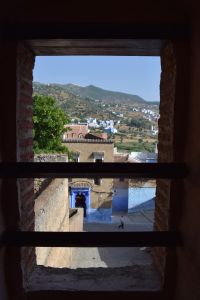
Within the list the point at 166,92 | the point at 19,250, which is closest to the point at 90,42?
the point at 166,92

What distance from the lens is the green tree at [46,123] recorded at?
766 inches

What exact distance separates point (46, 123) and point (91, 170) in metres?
17.2

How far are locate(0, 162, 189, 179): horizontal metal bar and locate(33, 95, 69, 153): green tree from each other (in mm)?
16585

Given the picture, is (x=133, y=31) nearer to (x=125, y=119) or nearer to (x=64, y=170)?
(x=64, y=170)

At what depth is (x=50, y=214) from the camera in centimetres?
927

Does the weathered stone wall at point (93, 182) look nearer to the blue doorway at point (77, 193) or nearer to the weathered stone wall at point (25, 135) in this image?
the blue doorway at point (77, 193)

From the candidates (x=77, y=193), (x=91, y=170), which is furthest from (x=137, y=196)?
(x=91, y=170)

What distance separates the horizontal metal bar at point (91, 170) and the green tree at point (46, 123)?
54.4 ft

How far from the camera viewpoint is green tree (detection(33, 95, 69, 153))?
1947 centimetres

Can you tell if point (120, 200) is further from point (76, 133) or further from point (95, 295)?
point (95, 295)

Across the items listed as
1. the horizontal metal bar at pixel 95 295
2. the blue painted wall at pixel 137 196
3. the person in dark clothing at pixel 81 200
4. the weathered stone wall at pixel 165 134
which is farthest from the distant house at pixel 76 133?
the horizontal metal bar at pixel 95 295

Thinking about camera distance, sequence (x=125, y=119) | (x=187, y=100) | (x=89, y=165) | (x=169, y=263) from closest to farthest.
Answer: (x=89, y=165) → (x=187, y=100) → (x=169, y=263) → (x=125, y=119)

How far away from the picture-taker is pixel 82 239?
8.84ft

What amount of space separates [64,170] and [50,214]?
6.82 metres
